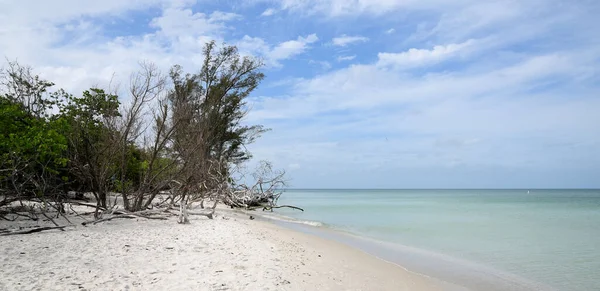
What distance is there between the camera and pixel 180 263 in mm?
6535

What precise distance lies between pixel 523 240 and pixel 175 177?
12427 millimetres

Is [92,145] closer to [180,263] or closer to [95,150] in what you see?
[95,150]

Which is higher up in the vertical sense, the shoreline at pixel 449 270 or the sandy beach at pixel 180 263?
the sandy beach at pixel 180 263

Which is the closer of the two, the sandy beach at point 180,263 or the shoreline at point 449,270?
the sandy beach at point 180,263

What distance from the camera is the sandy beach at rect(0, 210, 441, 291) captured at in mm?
5492

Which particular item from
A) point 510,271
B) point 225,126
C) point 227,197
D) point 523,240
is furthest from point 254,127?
point 510,271

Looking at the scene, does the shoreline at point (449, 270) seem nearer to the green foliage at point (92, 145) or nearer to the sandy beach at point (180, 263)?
the sandy beach at point (180, 263)

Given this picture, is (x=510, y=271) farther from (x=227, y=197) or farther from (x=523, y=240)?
(x=227, y=197)

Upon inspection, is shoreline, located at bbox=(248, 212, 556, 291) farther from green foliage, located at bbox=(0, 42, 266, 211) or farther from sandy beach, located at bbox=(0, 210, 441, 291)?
green foliage, located at bbox=(0, 42, 266, 211)

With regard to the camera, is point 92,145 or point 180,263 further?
point 92,145

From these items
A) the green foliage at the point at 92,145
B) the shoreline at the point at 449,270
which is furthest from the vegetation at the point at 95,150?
the shoreline at the point at 449,270

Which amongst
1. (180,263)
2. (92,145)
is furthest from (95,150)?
(180,263)

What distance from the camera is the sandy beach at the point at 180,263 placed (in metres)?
5.49

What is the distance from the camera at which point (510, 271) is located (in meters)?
8.99
